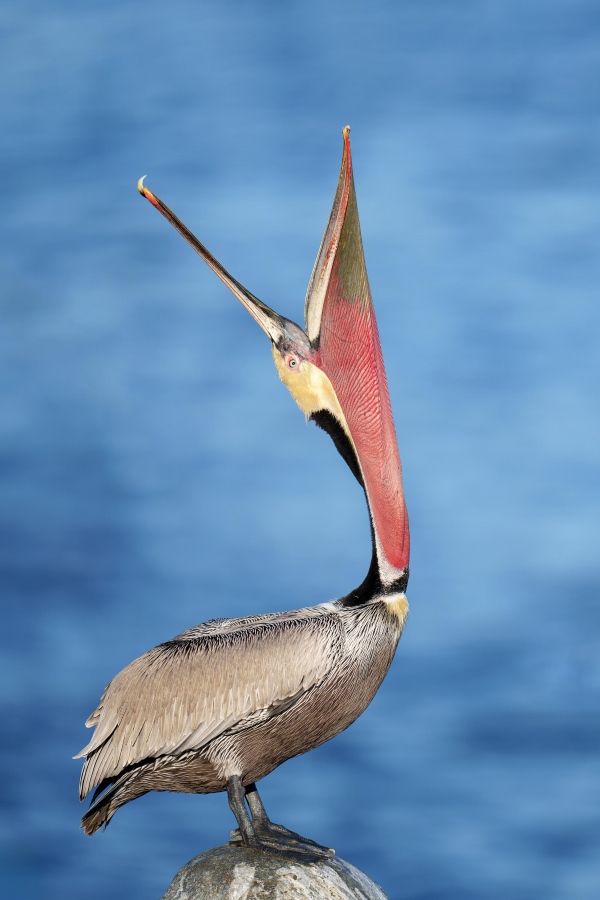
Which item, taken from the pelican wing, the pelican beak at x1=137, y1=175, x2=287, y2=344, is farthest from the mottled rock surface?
the pelican beak at x1=137, y1=175, x2=287, y2=344

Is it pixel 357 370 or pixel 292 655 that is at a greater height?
pixel 357 370

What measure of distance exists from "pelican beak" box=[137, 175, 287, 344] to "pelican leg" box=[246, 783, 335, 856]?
6.48 ft

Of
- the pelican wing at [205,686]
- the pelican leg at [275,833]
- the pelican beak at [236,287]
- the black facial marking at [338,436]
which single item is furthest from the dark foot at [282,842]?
the pelican beak at [236,287]

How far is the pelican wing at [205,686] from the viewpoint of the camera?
6695 mm

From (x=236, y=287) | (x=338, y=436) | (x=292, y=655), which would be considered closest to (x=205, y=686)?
(x=292, y=655)

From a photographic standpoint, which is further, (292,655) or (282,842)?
(282,842)

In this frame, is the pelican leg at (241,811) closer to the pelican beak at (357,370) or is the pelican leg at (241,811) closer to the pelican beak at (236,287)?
the pelican beak at (357,370)

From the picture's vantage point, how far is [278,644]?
6766 millimetres

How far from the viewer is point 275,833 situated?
6.93 meters

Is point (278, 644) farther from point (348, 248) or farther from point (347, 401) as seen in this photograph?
point (348, 248)

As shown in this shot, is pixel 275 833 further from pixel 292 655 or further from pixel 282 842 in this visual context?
pixel 292 655

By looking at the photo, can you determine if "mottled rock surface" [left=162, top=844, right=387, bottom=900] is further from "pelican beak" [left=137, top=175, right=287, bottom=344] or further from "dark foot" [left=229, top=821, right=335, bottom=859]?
"pelican beak" [left=137, top=175, right=287, bottom=344]

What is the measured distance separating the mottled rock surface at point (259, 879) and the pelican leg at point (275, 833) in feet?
0.22

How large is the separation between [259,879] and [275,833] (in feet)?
1.03
